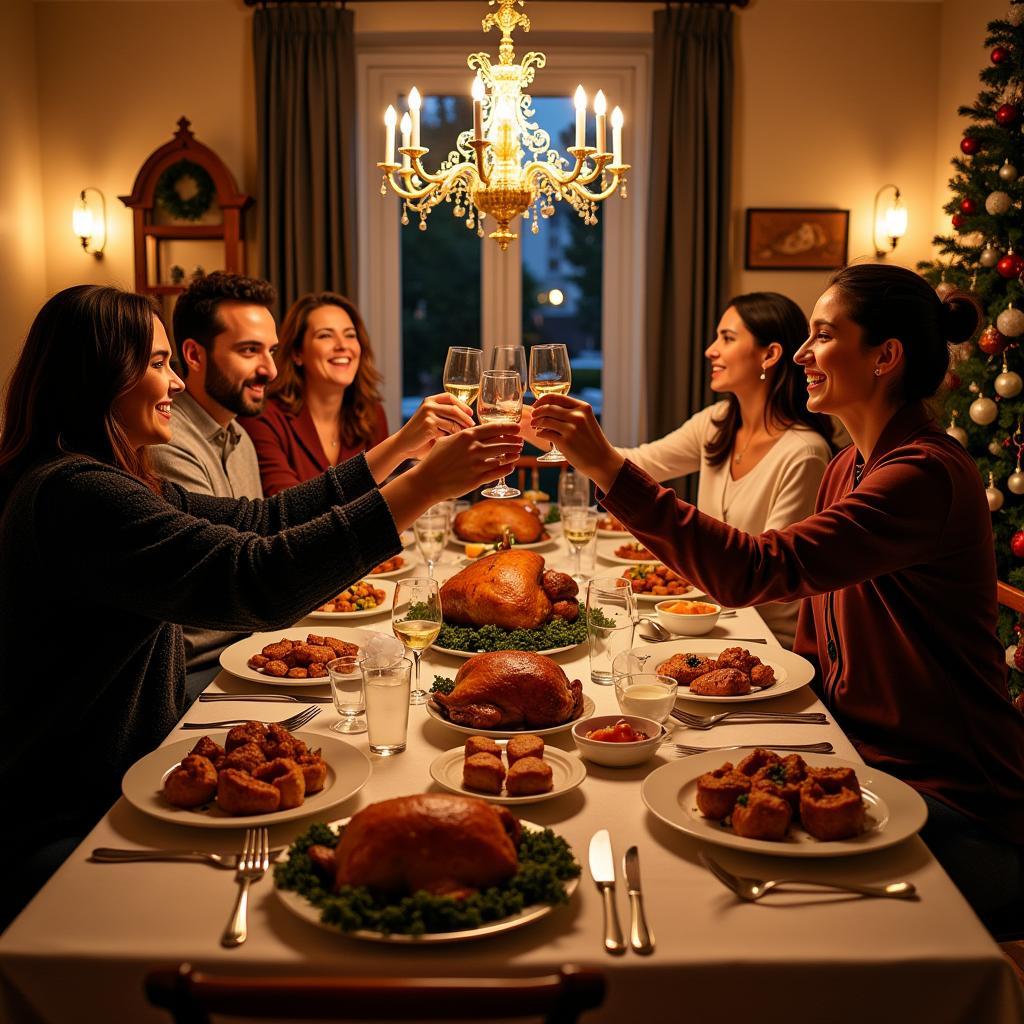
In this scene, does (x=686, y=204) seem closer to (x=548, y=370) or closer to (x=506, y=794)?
(x=548, y=370)

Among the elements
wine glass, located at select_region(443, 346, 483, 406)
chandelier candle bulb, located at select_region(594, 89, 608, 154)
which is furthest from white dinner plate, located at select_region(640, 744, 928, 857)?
chandelier candle bulb, located at select_region(594, 89, 608, 154)

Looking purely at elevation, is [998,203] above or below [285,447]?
above

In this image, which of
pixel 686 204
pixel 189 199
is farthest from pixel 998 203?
pixel 189 199

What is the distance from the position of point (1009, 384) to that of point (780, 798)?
9.66 ft

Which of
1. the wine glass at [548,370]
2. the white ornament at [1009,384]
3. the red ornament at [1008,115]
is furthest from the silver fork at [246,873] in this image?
the red ornament at [1008,115]

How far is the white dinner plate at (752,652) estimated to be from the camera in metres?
1.77

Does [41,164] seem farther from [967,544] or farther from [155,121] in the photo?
[967,544]

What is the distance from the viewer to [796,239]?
5523 millimetres

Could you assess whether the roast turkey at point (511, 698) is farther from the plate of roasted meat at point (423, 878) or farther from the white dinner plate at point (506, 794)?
the plate of roasted meat at point (423, 878)

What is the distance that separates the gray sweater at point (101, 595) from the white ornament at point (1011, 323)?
290cm

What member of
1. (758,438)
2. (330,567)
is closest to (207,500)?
(330,567)

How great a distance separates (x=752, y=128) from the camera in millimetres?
5492

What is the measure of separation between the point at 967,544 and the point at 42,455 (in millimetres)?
1471

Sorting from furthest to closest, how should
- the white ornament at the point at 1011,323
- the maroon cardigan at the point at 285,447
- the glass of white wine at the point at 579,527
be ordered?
1. the white ornament at the point at 1011,323
2. the maroon cardigan at the point at 285,447
3. the glass of white wine at the point at 579,527
